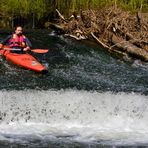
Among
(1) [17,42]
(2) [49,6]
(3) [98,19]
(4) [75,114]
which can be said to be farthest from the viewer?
(2) [49,6]

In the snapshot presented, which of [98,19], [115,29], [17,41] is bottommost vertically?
[115,29]

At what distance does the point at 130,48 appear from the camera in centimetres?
1727

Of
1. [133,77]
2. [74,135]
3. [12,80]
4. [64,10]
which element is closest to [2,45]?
[12,80]

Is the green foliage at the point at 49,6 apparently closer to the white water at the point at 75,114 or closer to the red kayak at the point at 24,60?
the red kayak at the point at 24,60

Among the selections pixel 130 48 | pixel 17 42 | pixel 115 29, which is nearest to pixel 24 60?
pixel 17 42

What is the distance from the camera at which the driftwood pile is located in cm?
1767

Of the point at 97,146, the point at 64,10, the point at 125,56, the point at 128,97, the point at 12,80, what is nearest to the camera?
the point at 97,146

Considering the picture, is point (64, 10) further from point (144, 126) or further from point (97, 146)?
point (97, 146)

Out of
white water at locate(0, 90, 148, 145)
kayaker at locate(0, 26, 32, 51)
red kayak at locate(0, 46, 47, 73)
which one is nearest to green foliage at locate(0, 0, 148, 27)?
kayaker at locate(0, 26, 32, 51)

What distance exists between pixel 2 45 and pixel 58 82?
3.00 metres

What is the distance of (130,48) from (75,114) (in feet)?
20.4

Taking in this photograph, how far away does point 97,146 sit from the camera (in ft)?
32.4

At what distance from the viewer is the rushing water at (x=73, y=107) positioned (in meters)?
10.3

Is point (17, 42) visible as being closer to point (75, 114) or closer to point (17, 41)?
point (17, 41)
